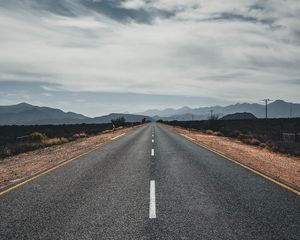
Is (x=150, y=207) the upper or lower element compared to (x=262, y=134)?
lower

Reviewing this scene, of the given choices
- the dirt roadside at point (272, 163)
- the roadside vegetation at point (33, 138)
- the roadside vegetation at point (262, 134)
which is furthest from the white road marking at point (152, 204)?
the roadside vegetation at point (262, 134)

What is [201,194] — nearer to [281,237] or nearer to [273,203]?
[273,203]

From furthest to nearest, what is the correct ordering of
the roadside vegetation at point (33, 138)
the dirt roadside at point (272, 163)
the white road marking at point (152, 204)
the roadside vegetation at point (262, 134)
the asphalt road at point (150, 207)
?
the roadside vegetation at point (262, 134)
the roadside vegetation at point (33, 138)
the dirt roadside at point (272, 163)
the white road marking at point (152, 204)
the asphalt road at point (150, 207)

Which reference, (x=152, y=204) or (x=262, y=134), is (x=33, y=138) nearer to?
(x=152, y=204)

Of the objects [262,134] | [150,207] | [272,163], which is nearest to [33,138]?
[272,163]

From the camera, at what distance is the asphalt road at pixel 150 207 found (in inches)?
191

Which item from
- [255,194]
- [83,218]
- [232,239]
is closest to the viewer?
[232,239]

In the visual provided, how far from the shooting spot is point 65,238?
4629 mm

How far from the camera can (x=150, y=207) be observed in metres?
6.18

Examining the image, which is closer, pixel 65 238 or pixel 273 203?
pixel 65 238

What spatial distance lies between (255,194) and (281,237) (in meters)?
2.69

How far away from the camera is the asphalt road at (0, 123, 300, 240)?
486 centimetres

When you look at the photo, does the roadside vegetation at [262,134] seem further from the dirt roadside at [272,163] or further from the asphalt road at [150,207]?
the asphalt road at [150,207]

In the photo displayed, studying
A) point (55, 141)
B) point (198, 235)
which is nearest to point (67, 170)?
point (198, 235)
